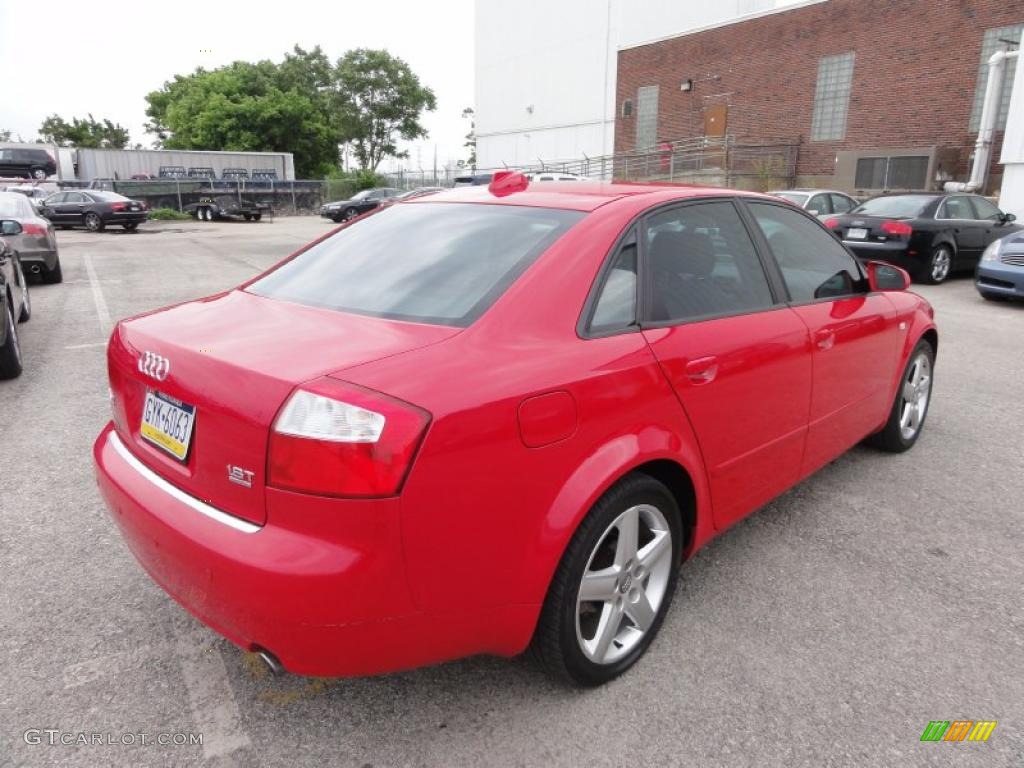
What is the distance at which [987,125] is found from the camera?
73.0 ft

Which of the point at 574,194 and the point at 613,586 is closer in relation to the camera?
the point at 613,586

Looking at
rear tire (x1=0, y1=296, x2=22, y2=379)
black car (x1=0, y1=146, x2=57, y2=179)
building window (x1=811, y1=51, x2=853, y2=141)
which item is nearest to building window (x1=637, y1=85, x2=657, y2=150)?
building window (x1=811, y1=51, x2=853, y2=141)

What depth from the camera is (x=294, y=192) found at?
37969 mm

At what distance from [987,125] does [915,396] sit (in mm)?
22831

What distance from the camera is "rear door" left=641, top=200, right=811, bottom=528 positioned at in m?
2.52

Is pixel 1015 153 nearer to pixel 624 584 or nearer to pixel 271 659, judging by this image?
pixel 624 584

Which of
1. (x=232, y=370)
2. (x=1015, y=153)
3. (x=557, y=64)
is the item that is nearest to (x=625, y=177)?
(x=557, y=64)

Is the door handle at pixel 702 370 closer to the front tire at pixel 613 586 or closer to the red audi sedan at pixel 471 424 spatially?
the red audi sedan at pixel 471 424

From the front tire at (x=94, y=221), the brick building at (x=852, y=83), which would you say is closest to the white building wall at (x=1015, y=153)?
the brick building at (x=852, y=83)

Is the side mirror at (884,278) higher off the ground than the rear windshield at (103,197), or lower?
higher

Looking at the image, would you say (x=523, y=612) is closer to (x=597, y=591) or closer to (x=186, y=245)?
(x=597, y=591)

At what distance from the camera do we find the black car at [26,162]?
37.2 m

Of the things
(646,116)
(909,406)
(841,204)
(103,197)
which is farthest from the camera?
(646,116)

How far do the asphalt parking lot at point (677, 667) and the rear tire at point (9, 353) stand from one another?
211 centimetres
